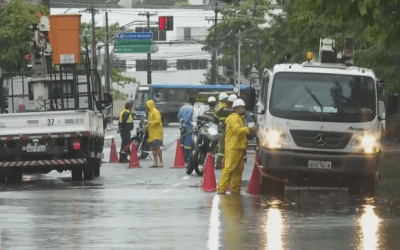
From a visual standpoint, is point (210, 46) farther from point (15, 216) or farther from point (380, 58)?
point (15, 216)

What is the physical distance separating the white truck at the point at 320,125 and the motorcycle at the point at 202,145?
6.04 m

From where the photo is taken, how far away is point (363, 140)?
2097 centimetres

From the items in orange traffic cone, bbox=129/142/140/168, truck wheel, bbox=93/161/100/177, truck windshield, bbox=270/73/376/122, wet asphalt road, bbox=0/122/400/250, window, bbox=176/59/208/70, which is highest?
truck windshield, bbox=270/73/376/122

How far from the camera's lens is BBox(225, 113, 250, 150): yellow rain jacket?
2123cm

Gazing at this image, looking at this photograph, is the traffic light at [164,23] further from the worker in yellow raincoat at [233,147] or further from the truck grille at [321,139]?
the truck grille at [321,139]

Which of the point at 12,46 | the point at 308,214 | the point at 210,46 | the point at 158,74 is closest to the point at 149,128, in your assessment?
the point at 308,214

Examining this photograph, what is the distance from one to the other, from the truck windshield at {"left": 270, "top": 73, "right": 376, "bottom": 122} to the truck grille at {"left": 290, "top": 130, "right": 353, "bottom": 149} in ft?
0.78

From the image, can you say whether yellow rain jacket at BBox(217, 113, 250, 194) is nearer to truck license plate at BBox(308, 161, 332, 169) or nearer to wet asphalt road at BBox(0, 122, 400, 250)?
wet asphalt road at BBox(0, 122, 400, 250)

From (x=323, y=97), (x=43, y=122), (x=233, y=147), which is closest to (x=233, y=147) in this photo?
(x=233, y=147)

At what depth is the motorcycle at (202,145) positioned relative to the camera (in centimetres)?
2734

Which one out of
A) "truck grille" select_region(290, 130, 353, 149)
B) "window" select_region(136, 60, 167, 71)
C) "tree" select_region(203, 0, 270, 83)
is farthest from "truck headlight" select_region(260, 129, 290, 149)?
"window" select_region(136, 60, 167, 71)

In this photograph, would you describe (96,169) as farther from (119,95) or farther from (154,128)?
(119,95)

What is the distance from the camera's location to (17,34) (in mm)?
56281

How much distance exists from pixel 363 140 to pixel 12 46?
37479mm
